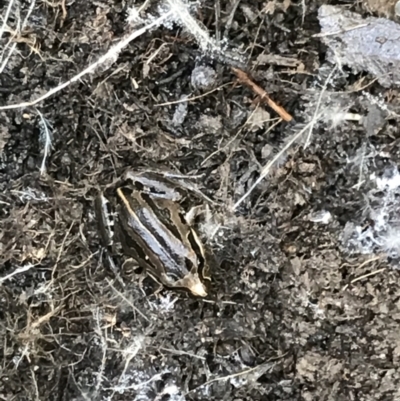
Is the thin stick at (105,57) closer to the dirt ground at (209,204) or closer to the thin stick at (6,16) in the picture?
the dirt ground at (209,204)

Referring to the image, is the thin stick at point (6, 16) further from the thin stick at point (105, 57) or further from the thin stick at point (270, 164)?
the thin stick at point (270, 164)

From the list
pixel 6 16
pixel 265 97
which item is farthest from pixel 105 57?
pixel 265 97

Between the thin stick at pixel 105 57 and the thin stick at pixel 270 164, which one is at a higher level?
the thin stick at pixel 105 57

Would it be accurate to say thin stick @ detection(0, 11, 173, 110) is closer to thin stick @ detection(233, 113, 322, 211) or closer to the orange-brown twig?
the orange-brown twig

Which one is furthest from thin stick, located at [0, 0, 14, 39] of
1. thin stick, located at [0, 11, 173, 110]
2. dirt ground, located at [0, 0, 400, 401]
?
thin stick, located at [0, 11, 173, 110]

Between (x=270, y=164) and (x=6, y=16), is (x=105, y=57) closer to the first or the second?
(x=6, y=16)

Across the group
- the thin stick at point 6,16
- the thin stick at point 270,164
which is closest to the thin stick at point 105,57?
the thin stick at point 6,16

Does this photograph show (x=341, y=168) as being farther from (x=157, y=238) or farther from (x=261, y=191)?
(x=157, y=238)

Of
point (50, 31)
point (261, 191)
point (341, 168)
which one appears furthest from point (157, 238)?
point (50, 31)

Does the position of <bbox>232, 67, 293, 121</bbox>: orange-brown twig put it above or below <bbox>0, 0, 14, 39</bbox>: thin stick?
below

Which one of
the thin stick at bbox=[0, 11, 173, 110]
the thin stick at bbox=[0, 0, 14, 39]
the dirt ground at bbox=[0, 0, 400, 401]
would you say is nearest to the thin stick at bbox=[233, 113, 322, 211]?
the dirt ground at bbox=[0, 0, 400, 401]
